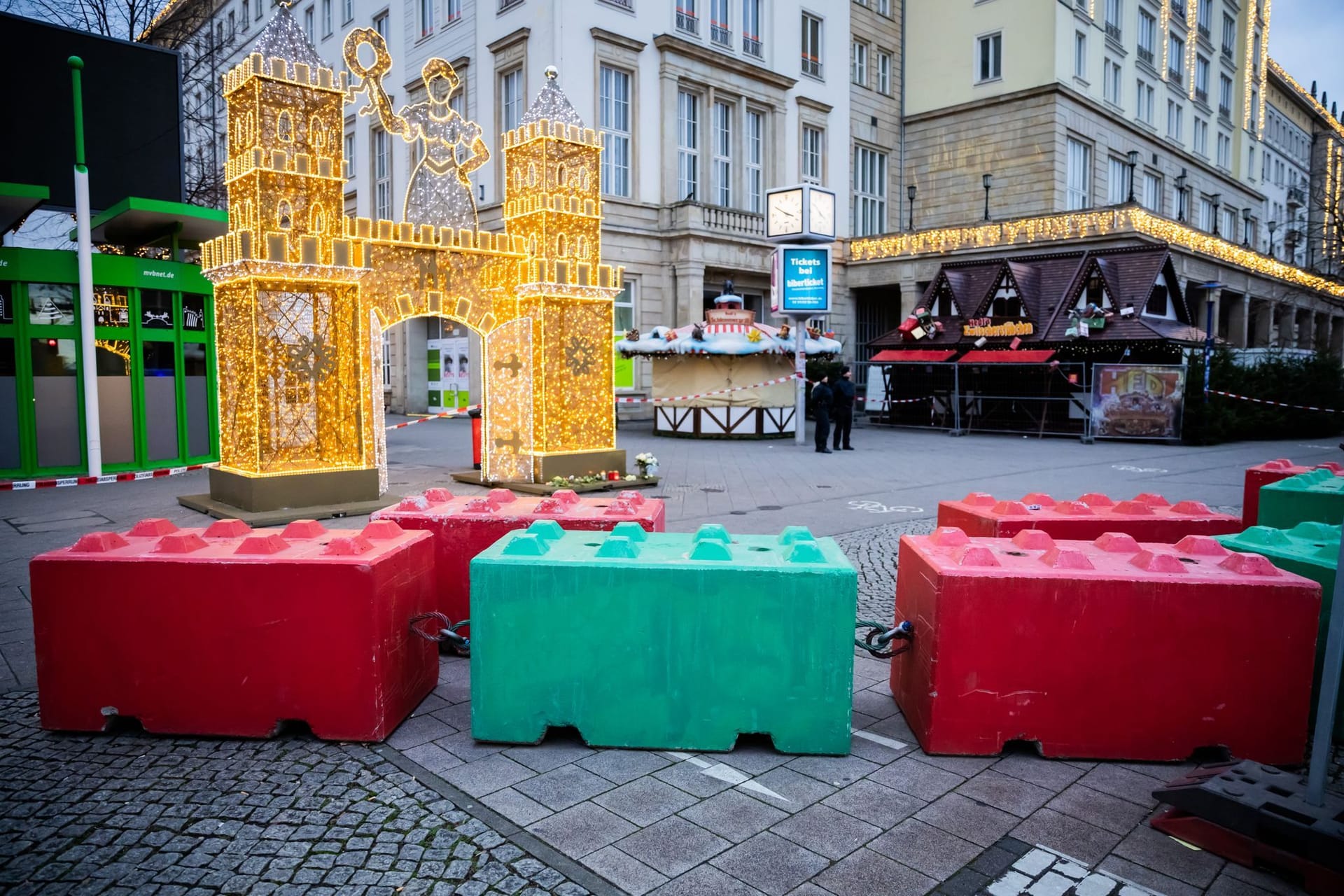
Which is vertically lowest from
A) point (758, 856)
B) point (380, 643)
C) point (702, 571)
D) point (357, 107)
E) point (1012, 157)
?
point (758, 856)

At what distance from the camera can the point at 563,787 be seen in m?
3.49

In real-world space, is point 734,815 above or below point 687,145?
below

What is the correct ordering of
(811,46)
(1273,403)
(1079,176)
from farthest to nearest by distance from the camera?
(1079,176) < (811,46) < (1273,403)

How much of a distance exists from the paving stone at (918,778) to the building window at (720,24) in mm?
29024

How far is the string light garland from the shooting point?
87.9ft

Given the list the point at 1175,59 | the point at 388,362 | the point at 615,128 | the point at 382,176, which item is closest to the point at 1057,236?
the point at 615,128

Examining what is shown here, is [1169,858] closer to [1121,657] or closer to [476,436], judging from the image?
[1121,657]

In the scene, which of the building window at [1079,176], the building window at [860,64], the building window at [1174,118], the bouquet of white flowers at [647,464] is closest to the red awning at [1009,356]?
the building window at [1079,176]

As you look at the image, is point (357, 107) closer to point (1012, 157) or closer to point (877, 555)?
point (1012, 157)

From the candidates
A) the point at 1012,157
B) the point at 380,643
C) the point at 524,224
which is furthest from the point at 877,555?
the point at 1012,157

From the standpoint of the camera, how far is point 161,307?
13578 mm

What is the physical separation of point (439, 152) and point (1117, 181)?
110 feet

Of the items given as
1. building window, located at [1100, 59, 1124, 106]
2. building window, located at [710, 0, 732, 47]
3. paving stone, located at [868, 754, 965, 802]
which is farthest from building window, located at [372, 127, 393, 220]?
paving stone, located at [868, 754, 965, 802]

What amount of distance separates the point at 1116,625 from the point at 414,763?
10.1ft
